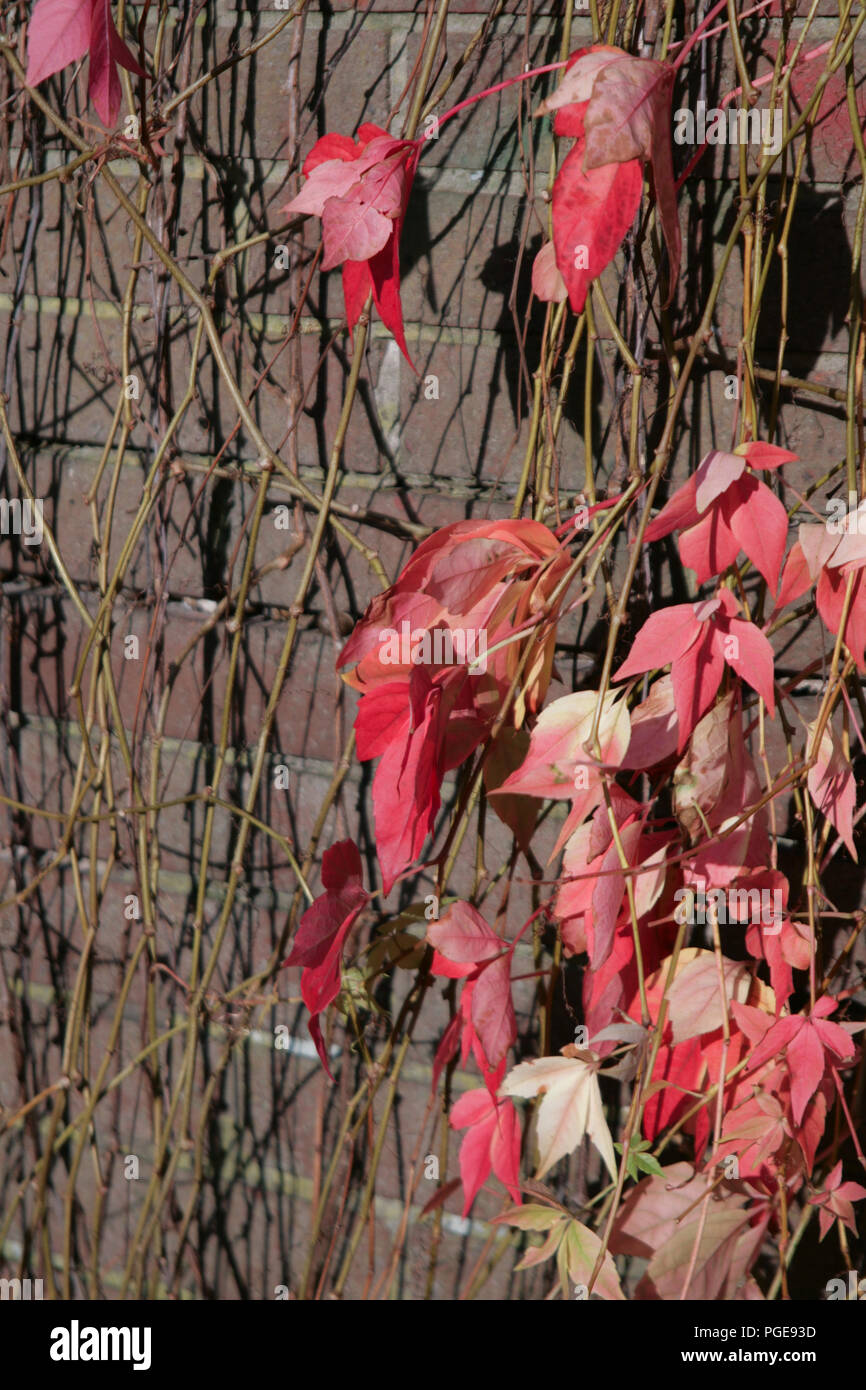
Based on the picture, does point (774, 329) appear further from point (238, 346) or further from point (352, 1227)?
point (352, 1227)

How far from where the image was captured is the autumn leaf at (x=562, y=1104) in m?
0.73

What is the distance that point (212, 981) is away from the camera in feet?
3.53

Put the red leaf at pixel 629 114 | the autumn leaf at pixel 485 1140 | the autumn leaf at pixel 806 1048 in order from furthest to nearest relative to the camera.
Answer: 1. the autumn leaf at pixel 485 1140
2. the autumn leaf at pixel 806 1048
3. the red leaf at pixel 629 114

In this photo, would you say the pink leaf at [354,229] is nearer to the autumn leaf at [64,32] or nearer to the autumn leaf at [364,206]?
the autumn leaf at [364,206]

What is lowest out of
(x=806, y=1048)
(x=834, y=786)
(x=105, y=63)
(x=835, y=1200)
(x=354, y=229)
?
(x=835, y=1200)

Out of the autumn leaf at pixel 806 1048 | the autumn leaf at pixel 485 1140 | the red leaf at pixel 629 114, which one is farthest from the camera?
the autumn leaf at pixel 485 1140

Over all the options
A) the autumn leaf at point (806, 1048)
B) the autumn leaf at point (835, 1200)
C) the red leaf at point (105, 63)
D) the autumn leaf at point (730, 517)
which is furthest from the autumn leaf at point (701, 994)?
the red leaf at point (105, 63)

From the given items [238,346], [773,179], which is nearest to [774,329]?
[773,179]

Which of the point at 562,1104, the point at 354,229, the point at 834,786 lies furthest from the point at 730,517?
the point at 562,1104

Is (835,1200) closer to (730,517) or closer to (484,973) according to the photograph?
(484,973)

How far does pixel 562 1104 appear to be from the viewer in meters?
0.74

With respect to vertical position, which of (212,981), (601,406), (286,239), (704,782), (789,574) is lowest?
(212,981)

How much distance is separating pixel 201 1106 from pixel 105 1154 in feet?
0.45

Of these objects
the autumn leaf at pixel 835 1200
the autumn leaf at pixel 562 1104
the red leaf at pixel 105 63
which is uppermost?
the red leaf at pixel 105 63
